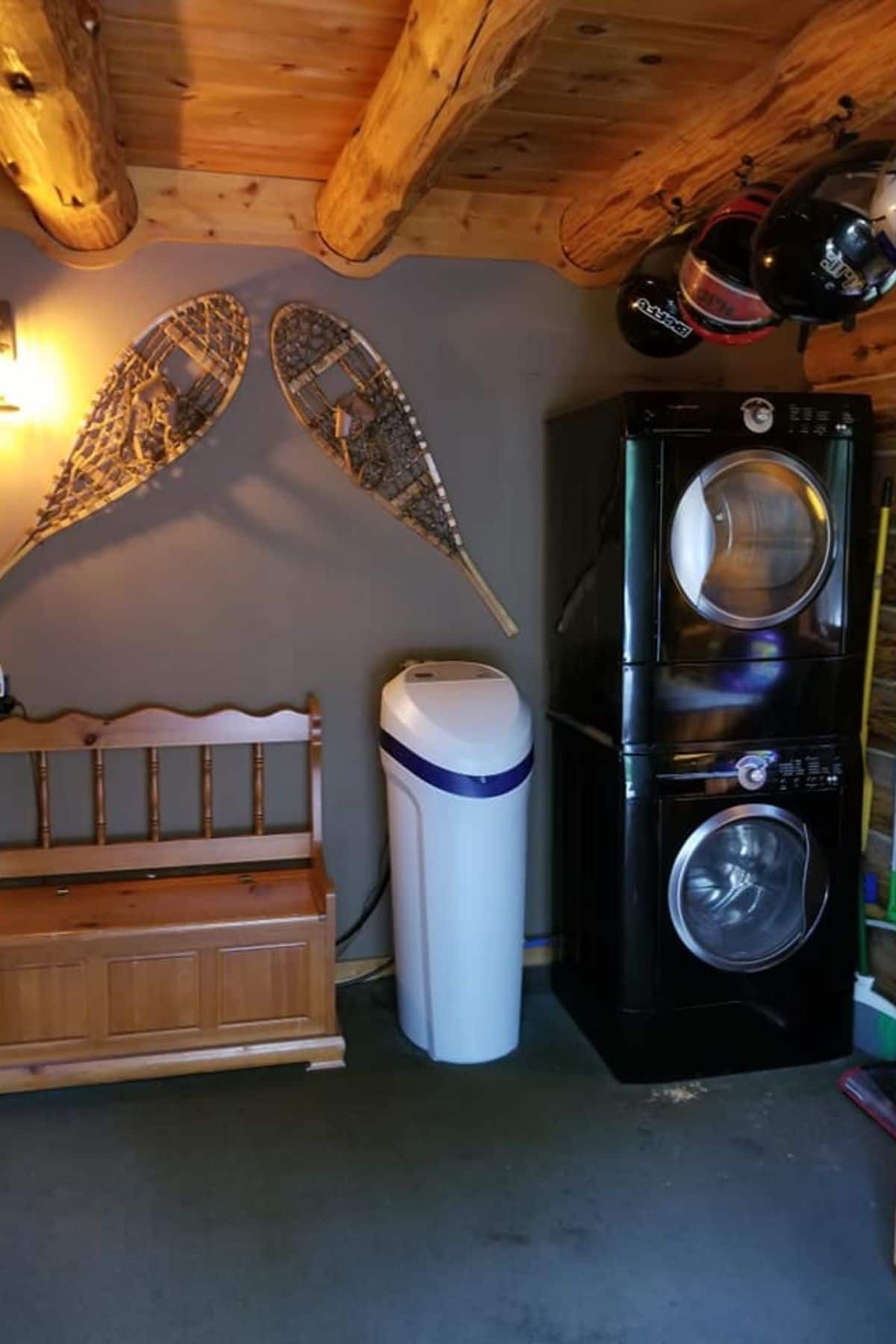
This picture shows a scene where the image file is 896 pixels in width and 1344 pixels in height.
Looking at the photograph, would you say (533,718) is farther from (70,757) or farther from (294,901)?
(70,757)

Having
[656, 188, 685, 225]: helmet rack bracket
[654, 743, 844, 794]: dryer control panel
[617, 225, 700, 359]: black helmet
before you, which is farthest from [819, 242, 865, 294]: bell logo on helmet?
[654, 743, 844, 794]: dryer control panel

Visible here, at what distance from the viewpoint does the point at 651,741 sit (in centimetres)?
270

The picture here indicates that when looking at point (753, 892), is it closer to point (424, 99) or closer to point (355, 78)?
point (424, 99)

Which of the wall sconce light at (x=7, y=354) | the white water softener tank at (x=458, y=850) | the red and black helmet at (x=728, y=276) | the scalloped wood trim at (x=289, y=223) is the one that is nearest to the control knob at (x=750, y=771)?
the white water softener tank at (x=458, y=850)

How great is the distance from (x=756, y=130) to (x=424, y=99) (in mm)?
729

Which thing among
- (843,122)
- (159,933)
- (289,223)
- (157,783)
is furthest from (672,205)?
(159,933)

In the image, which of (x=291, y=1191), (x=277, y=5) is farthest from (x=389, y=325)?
(x=291, y=1191)

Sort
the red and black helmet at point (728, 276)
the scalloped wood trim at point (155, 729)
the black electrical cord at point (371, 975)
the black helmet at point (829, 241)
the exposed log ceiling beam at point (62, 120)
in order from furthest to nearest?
the black electrical cord at point (371, 975) → the scalloped wood trim at point (155, 729) → the red and black helmet at point (728, 276) → the black helmet at point (829, 241) → the exposed log ceiling beam at point (62, 120)

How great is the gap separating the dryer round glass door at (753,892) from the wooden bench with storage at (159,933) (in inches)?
38.0

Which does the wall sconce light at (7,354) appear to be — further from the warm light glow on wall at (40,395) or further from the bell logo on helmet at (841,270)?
the bell logo on helmet at (841,270)

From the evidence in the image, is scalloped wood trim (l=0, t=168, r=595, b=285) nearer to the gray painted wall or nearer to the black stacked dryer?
the gray painted wall

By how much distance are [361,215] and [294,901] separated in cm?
178

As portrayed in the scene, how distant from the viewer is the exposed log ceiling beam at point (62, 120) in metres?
1.66

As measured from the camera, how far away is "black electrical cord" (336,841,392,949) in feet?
10.9
